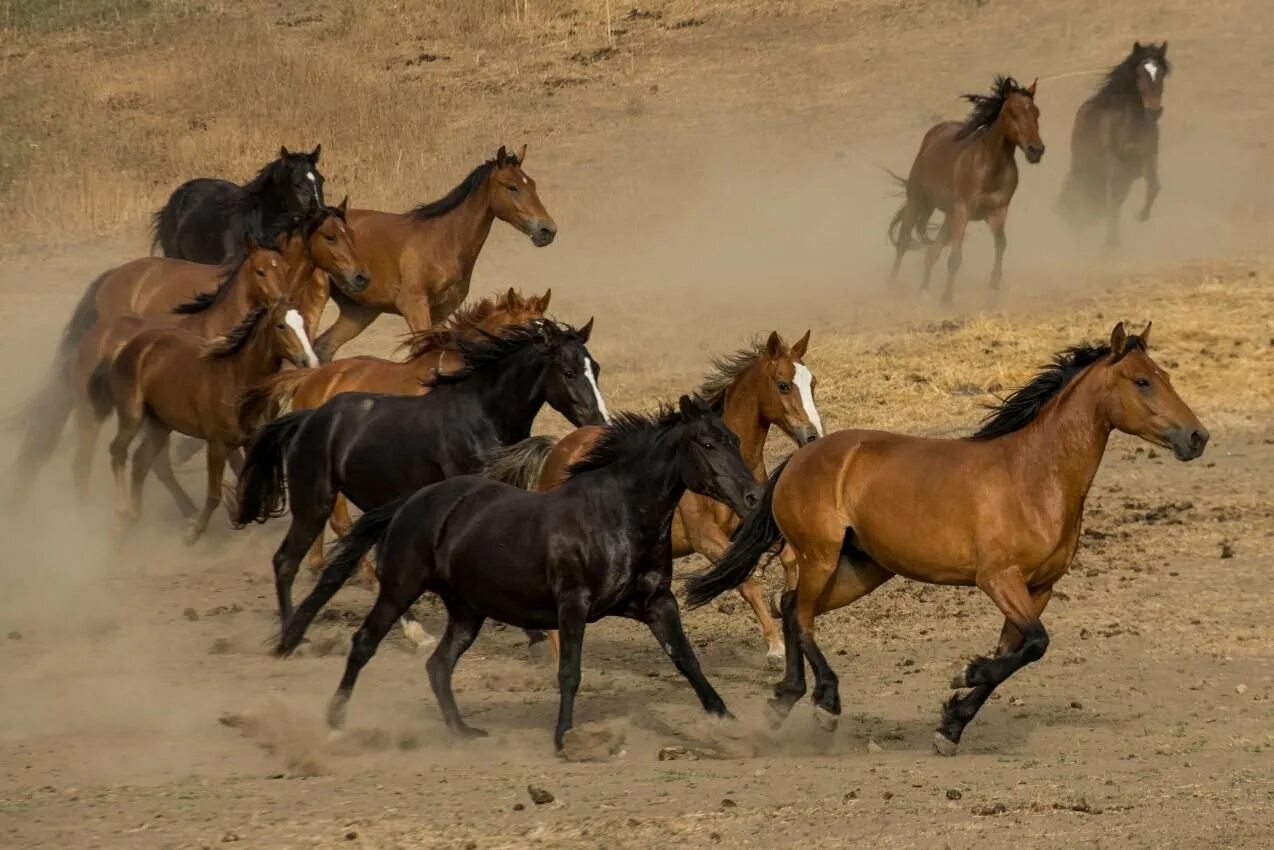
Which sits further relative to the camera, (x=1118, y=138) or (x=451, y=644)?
(x=1118, y=138)

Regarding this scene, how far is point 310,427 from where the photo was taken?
10.9 metres

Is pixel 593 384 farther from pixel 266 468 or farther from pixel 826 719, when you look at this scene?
pixel 826 719

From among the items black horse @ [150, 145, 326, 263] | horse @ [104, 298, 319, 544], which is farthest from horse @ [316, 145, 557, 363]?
horse @ [104, 298, 319, 544]

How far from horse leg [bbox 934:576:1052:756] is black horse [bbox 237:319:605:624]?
2.30m

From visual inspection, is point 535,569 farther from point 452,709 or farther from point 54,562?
point 54,562

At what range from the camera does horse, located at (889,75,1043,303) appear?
1933cm

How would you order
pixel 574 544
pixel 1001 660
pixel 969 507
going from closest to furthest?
pixel 1001 660
pixel 574 544
pixel 969 507

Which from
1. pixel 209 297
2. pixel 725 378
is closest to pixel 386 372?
pixel 725 378

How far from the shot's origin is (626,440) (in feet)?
28.7

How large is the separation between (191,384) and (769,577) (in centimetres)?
359

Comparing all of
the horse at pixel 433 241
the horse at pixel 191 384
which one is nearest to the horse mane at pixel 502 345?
the horse at pixel 191 384

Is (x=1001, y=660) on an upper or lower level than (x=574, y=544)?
lower

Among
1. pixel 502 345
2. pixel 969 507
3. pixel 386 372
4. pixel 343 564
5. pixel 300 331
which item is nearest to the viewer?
pixel 969 507

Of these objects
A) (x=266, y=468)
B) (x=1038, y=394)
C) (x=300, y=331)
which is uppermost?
(x=1038, y=394)
